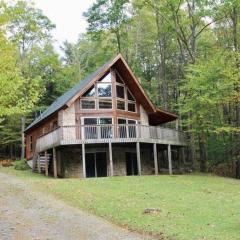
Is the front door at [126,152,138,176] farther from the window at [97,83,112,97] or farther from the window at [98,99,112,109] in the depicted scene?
the window at [97,83,112,97]

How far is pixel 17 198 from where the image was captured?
58.7 ft

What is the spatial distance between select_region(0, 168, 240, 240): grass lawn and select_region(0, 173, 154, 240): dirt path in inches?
29.4

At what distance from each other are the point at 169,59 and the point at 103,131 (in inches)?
917

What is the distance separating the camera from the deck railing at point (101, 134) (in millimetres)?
27016

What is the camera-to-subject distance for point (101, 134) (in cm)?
2847

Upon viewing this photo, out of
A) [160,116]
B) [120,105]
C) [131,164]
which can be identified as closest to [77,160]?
[131,164]

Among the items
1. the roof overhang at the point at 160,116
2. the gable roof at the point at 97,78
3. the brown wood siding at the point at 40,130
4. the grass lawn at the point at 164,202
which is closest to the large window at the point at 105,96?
the gable roof at the point at 97,78

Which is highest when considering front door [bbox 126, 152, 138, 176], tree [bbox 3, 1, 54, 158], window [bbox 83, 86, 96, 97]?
tree [bbox 3, 1, 54, 158]

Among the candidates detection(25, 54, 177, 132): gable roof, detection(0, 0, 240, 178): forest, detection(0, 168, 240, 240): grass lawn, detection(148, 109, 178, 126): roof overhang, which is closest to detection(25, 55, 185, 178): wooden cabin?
detection(25, 54, 177, 132): gable roof

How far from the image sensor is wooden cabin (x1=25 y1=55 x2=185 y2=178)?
28000 millimetres

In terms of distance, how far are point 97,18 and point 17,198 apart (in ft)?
89.7

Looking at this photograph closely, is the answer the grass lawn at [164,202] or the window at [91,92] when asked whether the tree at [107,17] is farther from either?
the grass lawn at [164,202]

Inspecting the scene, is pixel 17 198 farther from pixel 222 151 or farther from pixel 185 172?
pixel 222 151

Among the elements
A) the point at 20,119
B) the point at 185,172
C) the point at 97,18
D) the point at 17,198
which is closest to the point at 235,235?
the point at 17,198
